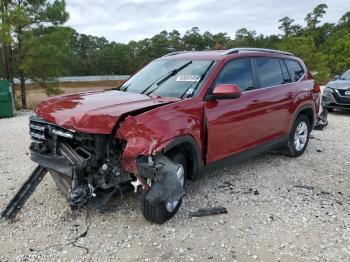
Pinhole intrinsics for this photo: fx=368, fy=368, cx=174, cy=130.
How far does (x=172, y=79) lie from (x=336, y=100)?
8602 mm

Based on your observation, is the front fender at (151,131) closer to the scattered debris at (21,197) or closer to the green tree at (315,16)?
the scattered debris at (21,197)

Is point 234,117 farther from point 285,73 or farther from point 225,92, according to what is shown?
point 285,73

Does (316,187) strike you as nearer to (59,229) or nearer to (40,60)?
(59,229)

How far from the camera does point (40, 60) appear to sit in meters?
16.2

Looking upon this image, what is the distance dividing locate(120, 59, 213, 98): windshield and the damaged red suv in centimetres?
1

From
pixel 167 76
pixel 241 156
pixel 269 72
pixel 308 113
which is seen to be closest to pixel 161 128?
pixel 167 76

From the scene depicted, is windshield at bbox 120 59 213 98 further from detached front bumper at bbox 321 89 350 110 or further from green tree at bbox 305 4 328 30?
green tree at bbox 305 4 328 30

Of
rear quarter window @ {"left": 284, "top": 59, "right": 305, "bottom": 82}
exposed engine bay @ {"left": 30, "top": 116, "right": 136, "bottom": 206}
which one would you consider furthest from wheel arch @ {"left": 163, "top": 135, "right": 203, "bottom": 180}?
rear quarter window @ {"left": 284, "top": 59, "right": 305, "bottom": 82}

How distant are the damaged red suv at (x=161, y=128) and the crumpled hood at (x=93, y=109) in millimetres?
10

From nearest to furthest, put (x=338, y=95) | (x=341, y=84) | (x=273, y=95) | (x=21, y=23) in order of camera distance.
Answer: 1. (x=273, y=95)
2. (x=338, y=95)
3. (x=341, y=84)
4. (x=21, y=23)

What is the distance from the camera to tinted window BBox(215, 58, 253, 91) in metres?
4.79

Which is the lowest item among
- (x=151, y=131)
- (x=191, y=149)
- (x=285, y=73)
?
(x=191, y=149)

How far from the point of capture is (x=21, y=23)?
15.4m

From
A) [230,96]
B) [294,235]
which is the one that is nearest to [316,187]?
[294,235]
